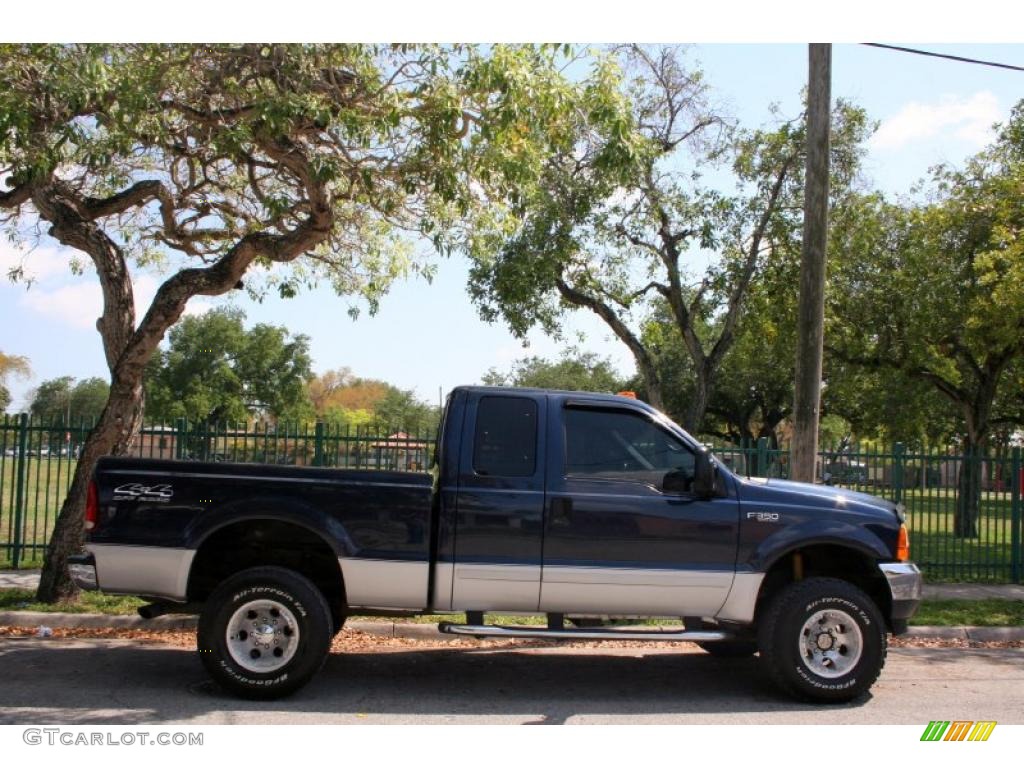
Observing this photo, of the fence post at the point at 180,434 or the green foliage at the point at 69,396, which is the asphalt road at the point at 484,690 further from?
the green foliage at the point at 69,396

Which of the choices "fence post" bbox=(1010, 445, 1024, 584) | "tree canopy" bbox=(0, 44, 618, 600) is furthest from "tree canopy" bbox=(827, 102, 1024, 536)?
"tree canopy" bbox=(0, 44, 618, 600)

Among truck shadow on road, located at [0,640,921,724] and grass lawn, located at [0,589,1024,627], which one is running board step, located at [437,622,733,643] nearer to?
truck shadow on road, located at [0,640,921,724]

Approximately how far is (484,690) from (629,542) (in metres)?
1.65

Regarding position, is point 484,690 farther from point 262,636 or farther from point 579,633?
point 262,636

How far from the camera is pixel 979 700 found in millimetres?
7285

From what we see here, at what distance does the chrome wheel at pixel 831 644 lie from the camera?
6891mm

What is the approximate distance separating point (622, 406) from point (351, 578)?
2.30 m

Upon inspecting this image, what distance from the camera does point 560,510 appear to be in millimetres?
6805

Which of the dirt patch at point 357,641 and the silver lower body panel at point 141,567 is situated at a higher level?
the silver lower body panel at point 141,567

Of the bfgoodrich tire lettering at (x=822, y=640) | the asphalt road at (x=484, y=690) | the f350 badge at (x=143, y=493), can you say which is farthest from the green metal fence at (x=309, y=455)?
the f350 badge at (x=143, y=493)

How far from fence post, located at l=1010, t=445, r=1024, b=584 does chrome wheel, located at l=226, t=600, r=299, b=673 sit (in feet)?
35.8

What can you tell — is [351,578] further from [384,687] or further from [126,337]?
[126,337]
